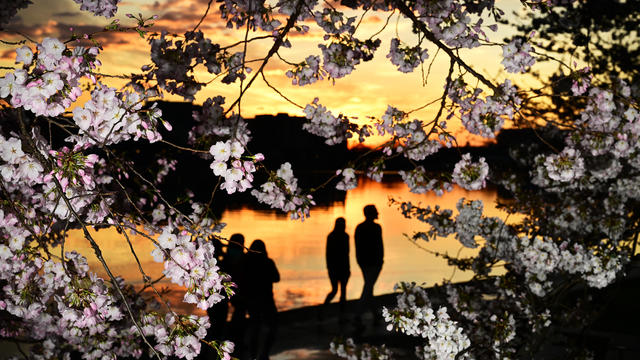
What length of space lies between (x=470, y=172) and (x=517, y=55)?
0.89m

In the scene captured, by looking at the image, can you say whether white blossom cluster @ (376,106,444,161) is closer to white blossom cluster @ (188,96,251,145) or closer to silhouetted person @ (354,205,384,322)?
white blossom cluster @ (188,96,251,145)

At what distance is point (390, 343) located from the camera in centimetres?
1088

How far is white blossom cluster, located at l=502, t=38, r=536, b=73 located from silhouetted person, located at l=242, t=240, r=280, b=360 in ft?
16.0

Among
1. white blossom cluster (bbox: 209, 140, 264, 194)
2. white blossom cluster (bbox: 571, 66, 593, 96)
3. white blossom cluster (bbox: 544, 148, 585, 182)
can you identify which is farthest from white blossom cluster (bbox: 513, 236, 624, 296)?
white blossom cluster (bbox: 209, 140, 264, 194)

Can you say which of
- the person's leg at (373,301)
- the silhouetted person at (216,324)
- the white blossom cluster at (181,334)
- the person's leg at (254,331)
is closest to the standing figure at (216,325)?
the silhouetted person at (216,324)

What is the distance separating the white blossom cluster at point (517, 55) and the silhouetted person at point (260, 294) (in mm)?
4880

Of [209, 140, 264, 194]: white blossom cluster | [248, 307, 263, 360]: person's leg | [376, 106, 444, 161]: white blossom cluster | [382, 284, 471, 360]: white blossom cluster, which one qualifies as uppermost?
[376, 106, 444, 161]: white blossom cluster

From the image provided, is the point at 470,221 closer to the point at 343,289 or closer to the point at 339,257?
the point at 339,257

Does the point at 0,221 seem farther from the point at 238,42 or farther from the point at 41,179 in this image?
the point at 238,42

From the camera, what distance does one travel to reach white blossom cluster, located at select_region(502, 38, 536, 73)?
16.3 ft

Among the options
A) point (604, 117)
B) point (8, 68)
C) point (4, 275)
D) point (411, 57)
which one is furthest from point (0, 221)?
point (604, 117)

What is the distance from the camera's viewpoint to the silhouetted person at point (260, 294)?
9234mm

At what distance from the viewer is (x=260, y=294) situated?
9.38 m

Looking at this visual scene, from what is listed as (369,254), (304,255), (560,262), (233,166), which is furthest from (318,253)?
(233,166)
